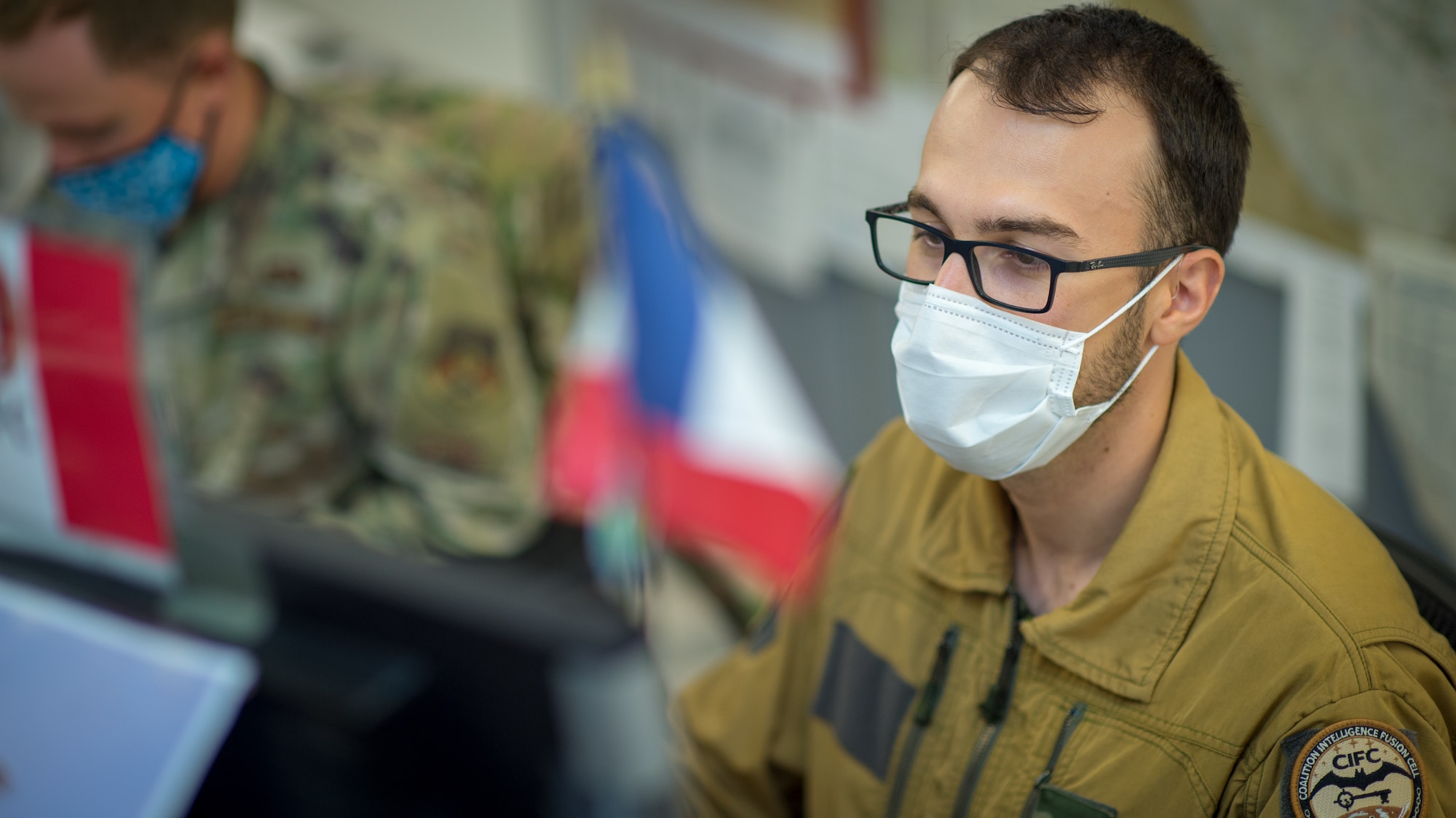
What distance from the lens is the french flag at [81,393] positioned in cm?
129

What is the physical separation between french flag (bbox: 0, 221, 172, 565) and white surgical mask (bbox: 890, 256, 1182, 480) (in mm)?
957

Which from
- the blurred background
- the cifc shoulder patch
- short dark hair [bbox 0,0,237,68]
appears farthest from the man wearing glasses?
short dark hair [bbox 0,0,237,68]

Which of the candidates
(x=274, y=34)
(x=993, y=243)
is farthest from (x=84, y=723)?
(x=274, y=34)

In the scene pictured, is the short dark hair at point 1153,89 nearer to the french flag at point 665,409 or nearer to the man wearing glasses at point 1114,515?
the man wearing glasses at point 1114,515

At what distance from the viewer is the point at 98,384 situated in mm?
1299

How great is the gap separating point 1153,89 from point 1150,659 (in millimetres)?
413

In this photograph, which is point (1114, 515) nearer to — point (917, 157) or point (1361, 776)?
point (1361, 776)

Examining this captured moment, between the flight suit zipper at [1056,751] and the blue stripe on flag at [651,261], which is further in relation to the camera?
the blue stripe on flag at [651,261]

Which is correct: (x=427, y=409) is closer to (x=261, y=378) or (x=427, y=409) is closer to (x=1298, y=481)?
(x=261, y=378)

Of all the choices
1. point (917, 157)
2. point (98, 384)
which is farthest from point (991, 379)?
point (98, 384)

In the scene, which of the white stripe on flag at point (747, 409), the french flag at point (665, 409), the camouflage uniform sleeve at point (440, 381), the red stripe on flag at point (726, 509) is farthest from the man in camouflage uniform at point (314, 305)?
the white stripe on flag at point (747, 409)

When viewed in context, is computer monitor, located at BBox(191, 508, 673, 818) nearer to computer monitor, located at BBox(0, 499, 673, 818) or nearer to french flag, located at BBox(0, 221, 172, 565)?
computer monitor, located at BBox(0, 499, 673, 818)

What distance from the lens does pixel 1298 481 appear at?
2.84ft

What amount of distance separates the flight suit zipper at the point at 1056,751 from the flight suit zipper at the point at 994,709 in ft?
0.16
